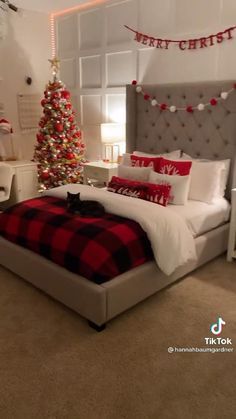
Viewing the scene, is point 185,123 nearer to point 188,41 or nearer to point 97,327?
point 188,41

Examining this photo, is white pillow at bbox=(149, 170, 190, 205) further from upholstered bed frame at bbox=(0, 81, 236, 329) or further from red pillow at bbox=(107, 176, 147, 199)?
upholstered bed frame at bbox=(0, 81, 236, 329)

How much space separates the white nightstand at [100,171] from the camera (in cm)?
432

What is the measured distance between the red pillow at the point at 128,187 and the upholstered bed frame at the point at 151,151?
678 mm

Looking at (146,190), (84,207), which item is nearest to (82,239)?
(84,207)

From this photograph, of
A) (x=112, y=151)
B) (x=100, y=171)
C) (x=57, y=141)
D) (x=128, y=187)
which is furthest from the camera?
(x=57, y=141)

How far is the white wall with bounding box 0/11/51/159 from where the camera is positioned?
4.97 m

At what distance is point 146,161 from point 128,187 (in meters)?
0.57

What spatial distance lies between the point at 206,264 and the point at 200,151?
1292 mm

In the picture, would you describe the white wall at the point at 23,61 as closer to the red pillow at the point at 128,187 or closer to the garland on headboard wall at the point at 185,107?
the garland on headboard wall at the point at 185,107

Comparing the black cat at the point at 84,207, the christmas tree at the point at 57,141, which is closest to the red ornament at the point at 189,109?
the black cat at the point at 84,207

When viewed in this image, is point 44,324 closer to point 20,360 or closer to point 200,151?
point 20,360

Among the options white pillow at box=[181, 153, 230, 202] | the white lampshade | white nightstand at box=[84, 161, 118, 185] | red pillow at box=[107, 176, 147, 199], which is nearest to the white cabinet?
white nightstand at box=[84, 161, 118, 185]

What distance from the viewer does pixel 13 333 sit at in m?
2.22

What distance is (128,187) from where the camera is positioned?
328cm
